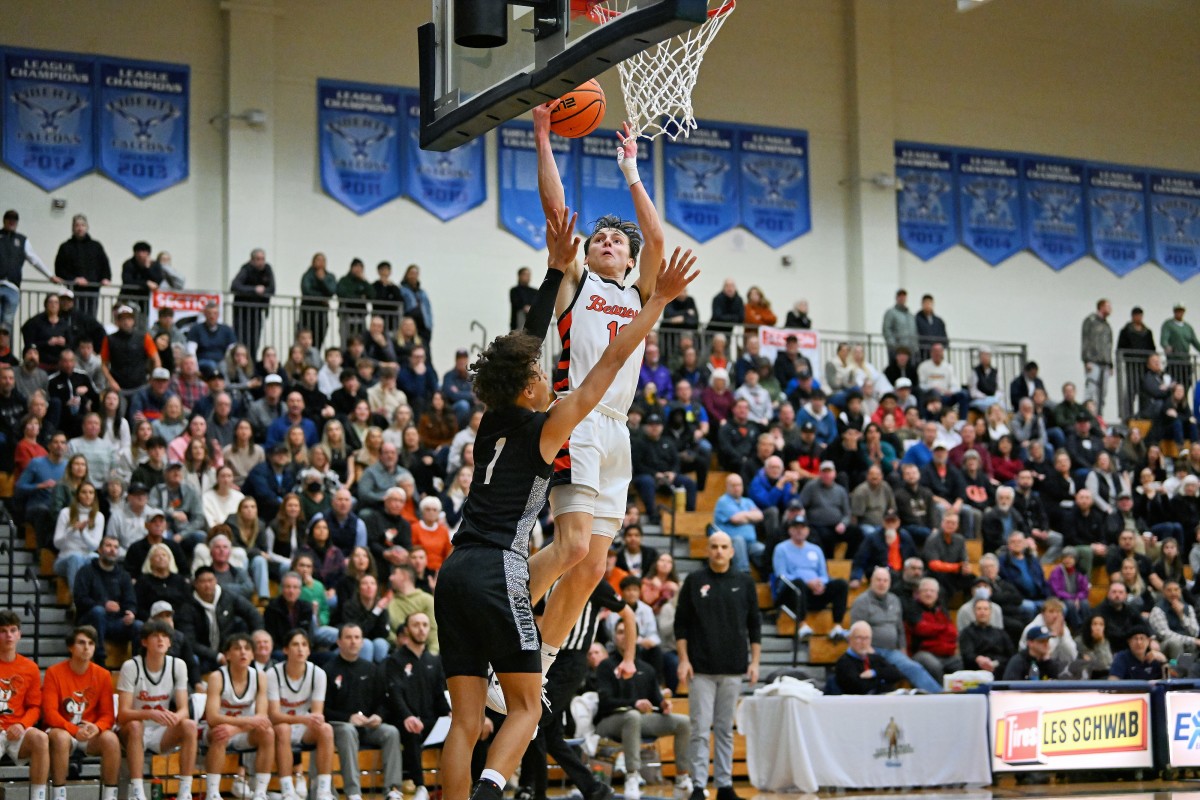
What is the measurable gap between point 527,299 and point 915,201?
8832 millimetres

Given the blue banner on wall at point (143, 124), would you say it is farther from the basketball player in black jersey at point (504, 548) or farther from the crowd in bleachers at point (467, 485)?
the basketball player in black jersey at point (504, 548)

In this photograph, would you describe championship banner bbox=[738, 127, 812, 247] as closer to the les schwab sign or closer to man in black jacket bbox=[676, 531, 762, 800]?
the les schwab sign

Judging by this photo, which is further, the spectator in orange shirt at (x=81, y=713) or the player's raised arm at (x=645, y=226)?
the spectator in orange shirt at (x=81, y=713)

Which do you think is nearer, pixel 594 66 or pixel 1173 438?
pixel 594 66

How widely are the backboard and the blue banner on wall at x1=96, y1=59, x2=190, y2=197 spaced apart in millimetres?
15724

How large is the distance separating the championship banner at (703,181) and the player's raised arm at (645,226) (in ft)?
59.6

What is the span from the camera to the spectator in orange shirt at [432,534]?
16078mm

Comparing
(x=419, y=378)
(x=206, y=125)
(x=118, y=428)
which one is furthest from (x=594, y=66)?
(x=206, y=125)

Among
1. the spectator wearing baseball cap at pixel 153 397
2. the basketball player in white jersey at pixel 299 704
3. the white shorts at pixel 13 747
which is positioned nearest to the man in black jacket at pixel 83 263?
the spectator wearing baseball cap at pixel 153 397

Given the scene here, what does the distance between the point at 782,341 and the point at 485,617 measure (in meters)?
17.5

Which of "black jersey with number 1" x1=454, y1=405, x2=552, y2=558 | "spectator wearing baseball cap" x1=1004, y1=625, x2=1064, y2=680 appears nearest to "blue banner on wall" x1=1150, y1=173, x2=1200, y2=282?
"spectator wearing baseball cap" x1=1004, y1=625, x2=1064, y2=680

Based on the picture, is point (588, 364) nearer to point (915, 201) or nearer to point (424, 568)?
point (424, 568)

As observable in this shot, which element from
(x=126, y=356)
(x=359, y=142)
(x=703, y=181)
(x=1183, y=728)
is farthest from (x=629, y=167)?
(x=703, y=181)

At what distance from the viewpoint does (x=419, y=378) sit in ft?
65.0
